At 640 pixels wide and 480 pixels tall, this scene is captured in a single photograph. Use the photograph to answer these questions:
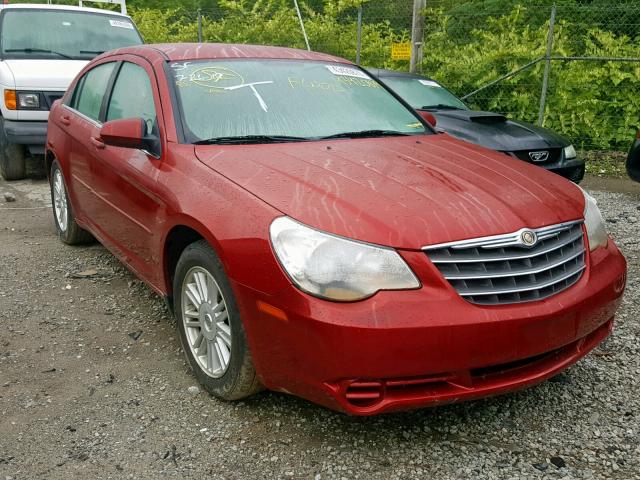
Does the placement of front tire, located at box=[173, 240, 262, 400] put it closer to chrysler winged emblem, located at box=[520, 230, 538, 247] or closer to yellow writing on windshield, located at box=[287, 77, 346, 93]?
chrysler winged emblem, located at box=[520, 230, 538, 247]

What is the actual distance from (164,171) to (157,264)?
1.58ft

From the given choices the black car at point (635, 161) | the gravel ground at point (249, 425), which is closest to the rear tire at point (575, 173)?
the black car at point (635, 161)

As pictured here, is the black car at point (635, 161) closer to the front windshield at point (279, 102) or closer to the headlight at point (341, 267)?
the front windshield at point (279, 102)

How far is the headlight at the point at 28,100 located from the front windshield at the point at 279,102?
4338mm

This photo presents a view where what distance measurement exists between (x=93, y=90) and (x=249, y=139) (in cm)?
184

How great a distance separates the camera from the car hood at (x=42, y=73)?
7184 millimetres

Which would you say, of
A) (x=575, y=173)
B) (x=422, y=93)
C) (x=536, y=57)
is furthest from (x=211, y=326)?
(x=536, y=57)

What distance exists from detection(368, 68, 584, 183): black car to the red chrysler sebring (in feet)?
9.92

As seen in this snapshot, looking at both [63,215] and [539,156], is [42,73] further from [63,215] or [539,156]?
[539,156]

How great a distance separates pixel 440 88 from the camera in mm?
8344

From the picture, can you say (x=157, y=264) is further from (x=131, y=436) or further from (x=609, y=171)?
(x=609, y=171)

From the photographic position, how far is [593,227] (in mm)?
2949

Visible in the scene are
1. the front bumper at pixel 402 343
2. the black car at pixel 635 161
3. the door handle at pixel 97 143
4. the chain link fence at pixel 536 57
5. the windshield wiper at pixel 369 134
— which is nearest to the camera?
the front bumper at pixel 402 343

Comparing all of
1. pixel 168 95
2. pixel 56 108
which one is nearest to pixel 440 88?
pixel 56 108
